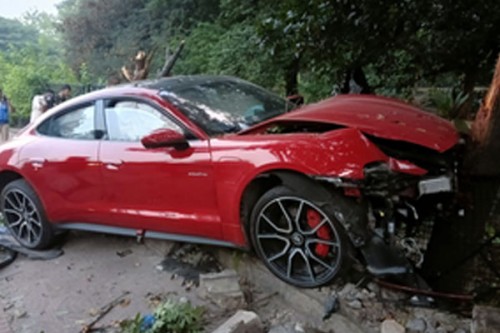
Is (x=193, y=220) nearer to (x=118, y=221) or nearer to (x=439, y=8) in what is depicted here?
(x=118, y=221)

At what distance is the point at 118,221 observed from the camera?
4.24 metres

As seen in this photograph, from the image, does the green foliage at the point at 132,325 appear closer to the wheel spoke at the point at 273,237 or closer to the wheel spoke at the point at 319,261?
the wheel spoke at the point at 273,237

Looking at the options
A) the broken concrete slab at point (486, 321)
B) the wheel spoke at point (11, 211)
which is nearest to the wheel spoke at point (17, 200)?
the wheel spoke at point (11, 211)

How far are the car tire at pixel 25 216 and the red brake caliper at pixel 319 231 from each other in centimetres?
299

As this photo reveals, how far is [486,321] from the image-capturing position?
262cm

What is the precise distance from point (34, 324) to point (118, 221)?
3.54 ft

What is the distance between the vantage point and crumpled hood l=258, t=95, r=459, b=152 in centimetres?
309

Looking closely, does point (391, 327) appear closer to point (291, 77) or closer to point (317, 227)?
point (317, 227)

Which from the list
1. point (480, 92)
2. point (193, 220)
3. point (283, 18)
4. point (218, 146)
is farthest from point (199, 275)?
point (480, 92)

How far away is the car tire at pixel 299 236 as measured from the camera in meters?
3.05

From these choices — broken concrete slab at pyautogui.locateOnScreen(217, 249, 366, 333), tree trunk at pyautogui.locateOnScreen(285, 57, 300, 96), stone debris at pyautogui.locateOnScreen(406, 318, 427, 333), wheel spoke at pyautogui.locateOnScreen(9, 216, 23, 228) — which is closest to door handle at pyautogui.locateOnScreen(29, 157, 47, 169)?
wheel spoke at pyautogui.locateOnScreen(9, 216, 23, 228)

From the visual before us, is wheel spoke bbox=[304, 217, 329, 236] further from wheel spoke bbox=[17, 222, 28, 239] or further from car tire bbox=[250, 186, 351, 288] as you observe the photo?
wheel spoke bbox=[17, 222, 28, 239]

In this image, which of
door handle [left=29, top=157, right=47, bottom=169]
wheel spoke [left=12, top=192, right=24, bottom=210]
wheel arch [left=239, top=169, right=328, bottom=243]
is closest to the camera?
wheel arch [left=239, top=169, right=328, bottom=243]

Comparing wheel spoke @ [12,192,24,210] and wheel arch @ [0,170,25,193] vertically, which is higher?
wheel arch @ [0,170,25,193]
